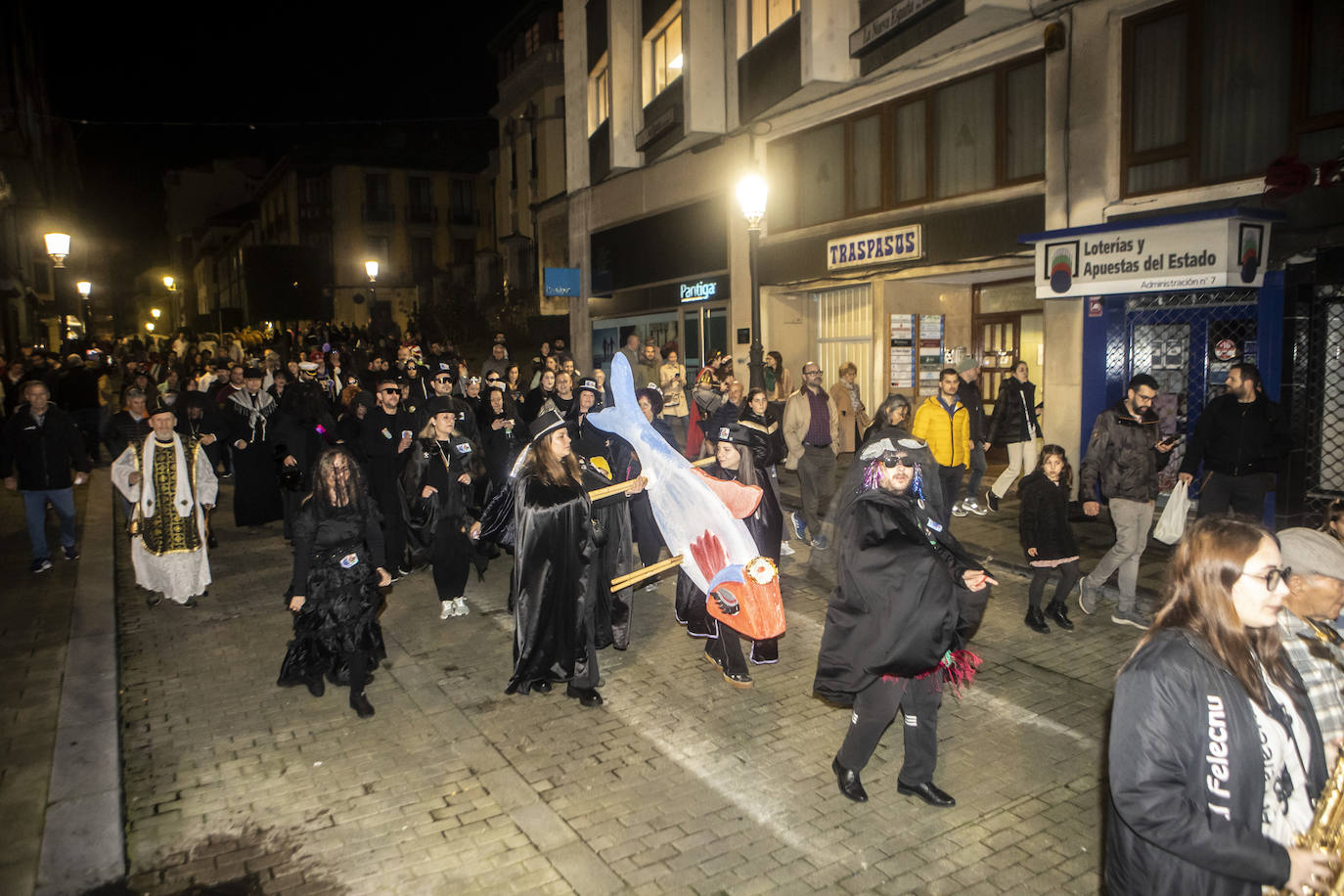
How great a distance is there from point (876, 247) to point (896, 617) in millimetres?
11929

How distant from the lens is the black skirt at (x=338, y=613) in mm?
6133

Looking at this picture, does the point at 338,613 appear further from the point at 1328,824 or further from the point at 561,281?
the point at 561,281

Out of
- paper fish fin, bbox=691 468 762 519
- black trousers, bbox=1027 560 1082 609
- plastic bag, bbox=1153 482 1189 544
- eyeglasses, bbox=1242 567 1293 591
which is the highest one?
eyeglasses, bbox=1242 567 1293 591

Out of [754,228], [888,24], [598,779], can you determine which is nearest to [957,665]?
[598,779]

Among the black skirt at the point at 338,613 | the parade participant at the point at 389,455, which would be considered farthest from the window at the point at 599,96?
the black skirt at the point at 338,613

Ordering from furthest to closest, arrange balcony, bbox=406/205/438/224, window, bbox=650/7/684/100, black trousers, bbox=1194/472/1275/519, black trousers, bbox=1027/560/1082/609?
balcony, bbox=406/205/438/224, window, bbox=650/7/684/100, black trousers, bbox=1194/472/1275/519, black trousers, bbox=1027/560/1082/609

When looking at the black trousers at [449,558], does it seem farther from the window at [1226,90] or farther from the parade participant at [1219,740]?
the window at [1226,90]

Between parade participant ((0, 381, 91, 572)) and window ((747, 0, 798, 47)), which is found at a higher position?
window ((747, 0, 798, 47))

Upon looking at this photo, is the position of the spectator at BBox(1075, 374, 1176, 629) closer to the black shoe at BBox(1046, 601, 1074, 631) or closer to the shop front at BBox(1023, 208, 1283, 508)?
the black shoe at BBox(1046, 601, 1074, 631)

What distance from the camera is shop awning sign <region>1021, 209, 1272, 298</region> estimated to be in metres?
9.66

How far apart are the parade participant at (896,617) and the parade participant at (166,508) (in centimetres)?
645

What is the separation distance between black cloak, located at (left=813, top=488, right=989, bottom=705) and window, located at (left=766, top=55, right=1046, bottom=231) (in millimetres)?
10017

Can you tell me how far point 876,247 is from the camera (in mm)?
15305

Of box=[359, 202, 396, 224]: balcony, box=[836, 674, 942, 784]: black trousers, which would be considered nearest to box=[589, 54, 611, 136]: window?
box=[836, 674, 942, 784]: black trousers
